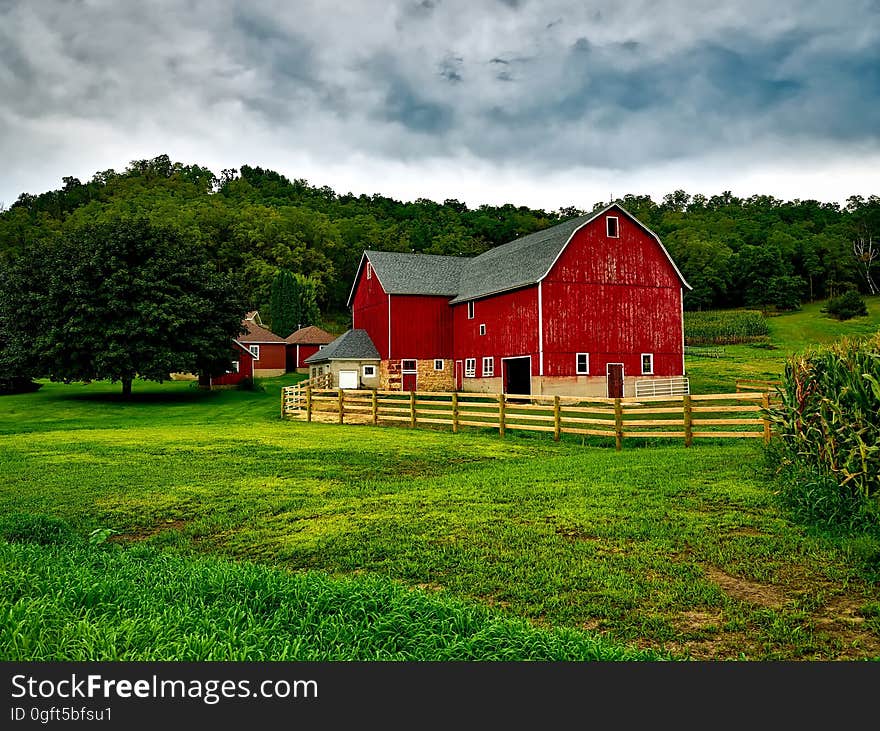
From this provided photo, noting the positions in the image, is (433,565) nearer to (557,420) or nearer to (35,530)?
(35,530)

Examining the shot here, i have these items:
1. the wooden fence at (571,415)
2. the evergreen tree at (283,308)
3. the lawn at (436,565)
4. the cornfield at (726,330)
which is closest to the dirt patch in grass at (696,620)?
the lawn at (436,565)

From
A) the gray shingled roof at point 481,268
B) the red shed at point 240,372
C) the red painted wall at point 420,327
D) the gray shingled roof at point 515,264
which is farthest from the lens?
the red shed at point 240,372

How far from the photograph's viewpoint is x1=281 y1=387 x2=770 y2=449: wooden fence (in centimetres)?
1524

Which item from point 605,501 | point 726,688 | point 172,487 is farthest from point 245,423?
point 726,688

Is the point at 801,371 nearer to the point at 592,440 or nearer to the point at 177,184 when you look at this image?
the point at 592,440

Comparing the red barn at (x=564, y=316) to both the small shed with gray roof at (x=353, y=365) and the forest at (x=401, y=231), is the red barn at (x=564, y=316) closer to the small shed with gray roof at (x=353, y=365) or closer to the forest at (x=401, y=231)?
the small shed with gray roof at (x=353, y=365)

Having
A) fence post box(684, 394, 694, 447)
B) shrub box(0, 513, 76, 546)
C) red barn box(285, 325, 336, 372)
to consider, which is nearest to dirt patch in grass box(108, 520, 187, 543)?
shrub box(0, 513, 76, 546)

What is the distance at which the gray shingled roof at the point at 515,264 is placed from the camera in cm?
3172

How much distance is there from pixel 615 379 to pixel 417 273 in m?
13.1

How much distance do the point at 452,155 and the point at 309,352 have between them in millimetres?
37497

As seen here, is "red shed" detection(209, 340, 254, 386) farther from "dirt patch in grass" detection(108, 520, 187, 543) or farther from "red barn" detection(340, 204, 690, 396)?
"dirt patch in grass" detection(108, 520, 187, 543)

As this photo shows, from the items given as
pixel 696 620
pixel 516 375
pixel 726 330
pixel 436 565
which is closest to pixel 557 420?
pixel 436 565

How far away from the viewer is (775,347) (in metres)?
56.4

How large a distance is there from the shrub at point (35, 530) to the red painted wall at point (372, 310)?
29.5 m
